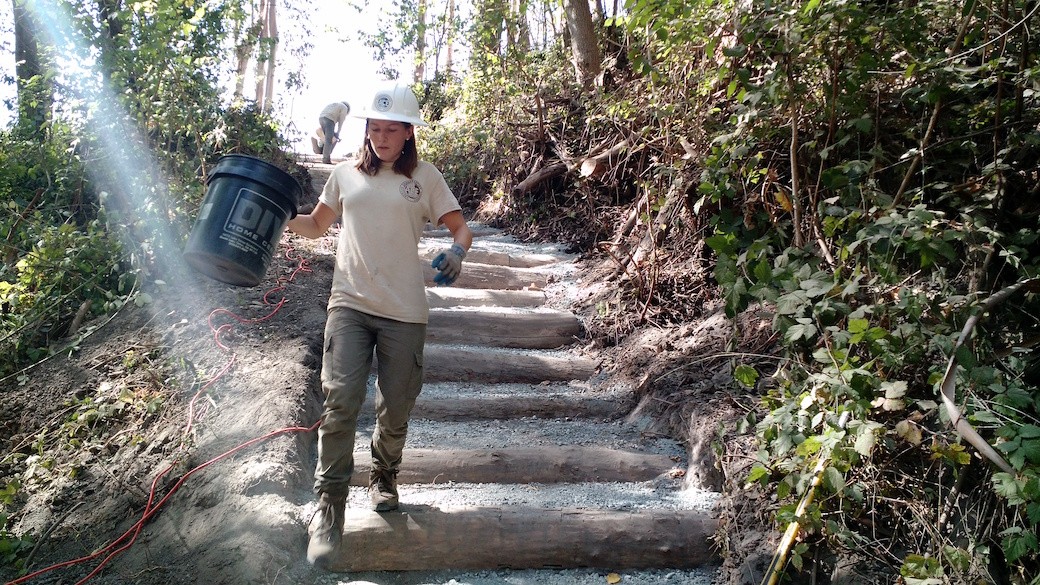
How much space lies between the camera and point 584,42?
766 cm

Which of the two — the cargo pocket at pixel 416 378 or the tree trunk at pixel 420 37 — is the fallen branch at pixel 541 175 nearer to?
the cargo pocket at pixel 416 378

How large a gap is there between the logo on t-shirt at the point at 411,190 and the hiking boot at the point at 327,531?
3.87 feet

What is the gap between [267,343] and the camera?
4.24 metres

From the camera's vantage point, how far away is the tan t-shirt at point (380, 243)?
2781 millimetres

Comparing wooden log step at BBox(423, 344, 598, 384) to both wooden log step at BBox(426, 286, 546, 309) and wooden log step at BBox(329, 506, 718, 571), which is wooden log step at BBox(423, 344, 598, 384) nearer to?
wooden log step at BBox(426, 286, 546, 309)

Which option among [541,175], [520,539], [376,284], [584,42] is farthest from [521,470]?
[584,42]

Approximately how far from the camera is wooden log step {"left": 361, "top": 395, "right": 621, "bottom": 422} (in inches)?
166

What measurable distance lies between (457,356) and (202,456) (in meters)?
1.78

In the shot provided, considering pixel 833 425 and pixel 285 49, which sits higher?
pixel 285 49

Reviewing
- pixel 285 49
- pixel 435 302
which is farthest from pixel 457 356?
pixel 285 49

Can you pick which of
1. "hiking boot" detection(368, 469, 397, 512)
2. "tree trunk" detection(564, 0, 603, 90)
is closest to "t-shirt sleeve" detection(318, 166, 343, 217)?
"hiking boot" detection(368, 469, 397, 512)

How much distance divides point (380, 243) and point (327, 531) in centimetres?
113

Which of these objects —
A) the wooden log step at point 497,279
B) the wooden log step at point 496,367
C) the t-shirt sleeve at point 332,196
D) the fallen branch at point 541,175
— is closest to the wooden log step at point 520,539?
the t-shirt sleeve at point 332,196

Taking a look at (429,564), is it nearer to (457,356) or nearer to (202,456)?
(202,456)
